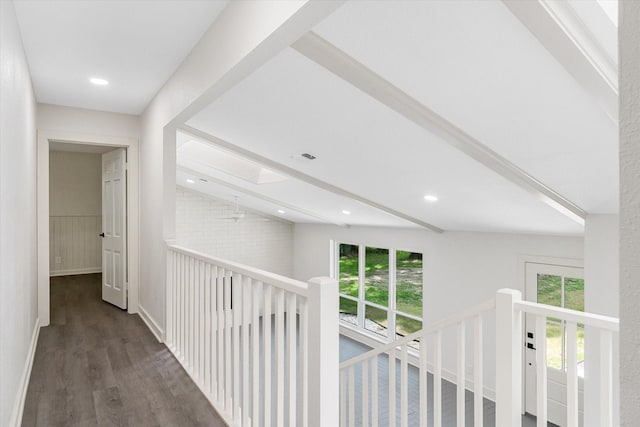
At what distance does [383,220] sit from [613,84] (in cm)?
451

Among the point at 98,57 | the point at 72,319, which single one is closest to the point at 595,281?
the point at 98,57

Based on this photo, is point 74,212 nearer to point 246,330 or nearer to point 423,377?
point 246,330

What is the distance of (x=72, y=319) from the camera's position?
4160 millimetres

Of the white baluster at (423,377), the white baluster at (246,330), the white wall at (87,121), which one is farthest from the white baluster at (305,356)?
the white wall at (87,121)

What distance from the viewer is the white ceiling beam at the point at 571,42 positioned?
4.44 feet

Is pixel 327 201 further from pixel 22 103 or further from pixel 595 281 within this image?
pixel 22 103

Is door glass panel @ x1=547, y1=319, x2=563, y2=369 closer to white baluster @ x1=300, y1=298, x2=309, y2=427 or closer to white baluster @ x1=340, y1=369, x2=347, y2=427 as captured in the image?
white baluster @ x1=340, y1=369, x2=347, y2=427

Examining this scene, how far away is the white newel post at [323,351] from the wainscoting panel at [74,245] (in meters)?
7.34

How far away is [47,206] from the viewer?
415cm

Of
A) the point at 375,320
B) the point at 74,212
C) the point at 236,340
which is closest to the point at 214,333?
the point at 236,340

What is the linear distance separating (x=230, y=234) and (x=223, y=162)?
309 centimetres

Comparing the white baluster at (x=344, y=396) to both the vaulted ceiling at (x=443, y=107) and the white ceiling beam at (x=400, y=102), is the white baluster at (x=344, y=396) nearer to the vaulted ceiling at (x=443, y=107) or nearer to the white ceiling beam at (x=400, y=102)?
the vaulted ceiling at (x=443, y=107)

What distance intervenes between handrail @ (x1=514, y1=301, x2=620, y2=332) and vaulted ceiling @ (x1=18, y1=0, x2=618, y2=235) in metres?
0.94

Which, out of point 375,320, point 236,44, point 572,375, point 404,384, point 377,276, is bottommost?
point 375,320
